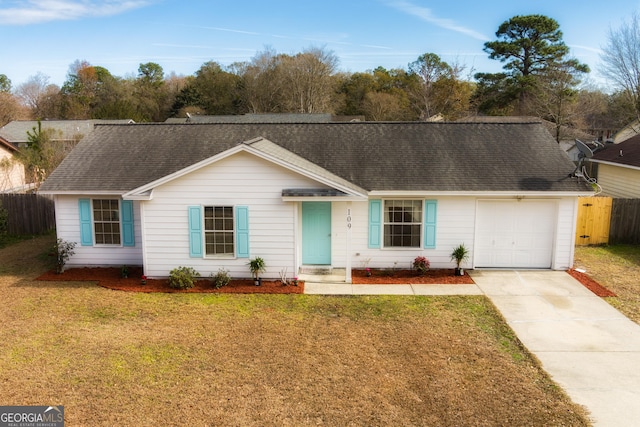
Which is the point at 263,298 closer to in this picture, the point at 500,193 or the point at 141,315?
the point at 141,315

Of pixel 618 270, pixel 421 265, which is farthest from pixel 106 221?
pixel 618 270

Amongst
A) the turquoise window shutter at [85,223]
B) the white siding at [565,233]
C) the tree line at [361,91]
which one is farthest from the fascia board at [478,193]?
the tree line at [361,91]

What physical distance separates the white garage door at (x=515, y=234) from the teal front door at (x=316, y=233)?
450cm

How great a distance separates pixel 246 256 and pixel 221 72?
209 feet

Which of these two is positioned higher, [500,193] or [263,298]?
[500,193]

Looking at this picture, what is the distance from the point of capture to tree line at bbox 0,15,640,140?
1898 inches

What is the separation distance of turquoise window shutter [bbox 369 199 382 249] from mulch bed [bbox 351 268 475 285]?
920 mm

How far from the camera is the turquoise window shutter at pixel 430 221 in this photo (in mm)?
13719

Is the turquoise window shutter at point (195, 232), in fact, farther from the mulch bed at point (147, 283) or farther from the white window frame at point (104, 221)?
the white window frame at point (104, 221)

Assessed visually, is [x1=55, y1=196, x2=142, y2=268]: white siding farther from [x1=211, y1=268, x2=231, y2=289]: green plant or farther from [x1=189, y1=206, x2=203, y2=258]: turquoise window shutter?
[x1=211, y1=268, x2=231, y2=289]: green plant

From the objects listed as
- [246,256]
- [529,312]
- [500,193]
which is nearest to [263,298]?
[246,256]

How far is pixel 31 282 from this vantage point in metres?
13.1

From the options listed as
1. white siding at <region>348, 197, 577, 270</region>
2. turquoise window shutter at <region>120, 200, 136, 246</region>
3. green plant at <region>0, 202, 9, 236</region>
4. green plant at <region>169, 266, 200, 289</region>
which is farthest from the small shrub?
green plant at <region>0, 202, 9, 236</region>

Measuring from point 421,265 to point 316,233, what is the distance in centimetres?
320
